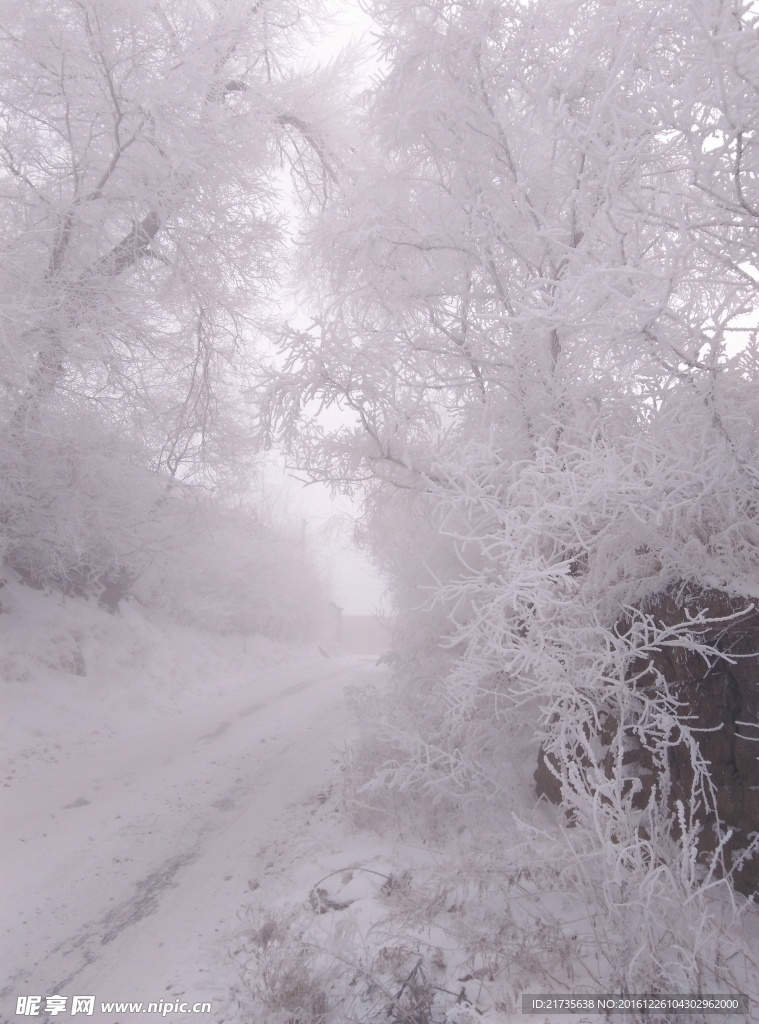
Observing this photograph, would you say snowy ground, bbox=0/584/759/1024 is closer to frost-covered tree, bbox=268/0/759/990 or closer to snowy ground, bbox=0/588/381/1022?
snowy ground, bbox=0/588/381/1022

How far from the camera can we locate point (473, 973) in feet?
10.8

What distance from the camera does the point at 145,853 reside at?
5.22 metres

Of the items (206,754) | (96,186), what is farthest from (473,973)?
(96,186)

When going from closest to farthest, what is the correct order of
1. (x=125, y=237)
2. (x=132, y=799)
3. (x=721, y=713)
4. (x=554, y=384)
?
(x=721, y=713) < (x=554, y=384) < (x=132, y=799) < (x=125, y=237)

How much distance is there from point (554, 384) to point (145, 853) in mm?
5267

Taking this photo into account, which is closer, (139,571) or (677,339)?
(677,339)

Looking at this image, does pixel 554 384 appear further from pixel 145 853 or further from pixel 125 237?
pixel 125 237

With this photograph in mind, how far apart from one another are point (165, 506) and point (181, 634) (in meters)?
5.58

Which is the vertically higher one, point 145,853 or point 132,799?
point 145,853

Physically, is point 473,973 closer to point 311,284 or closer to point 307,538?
point 311,284

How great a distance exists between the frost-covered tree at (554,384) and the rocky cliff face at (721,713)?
89mm

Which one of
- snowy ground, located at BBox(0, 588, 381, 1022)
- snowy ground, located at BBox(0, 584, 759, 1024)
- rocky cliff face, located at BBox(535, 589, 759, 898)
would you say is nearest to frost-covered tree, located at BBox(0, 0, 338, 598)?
snowy ground, located at BBox(0, 588, 381, 1022)

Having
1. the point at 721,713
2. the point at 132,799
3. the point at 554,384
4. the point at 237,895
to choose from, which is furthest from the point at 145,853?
the point at 554,384

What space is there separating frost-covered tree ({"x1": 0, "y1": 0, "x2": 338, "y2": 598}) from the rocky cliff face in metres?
4.66
